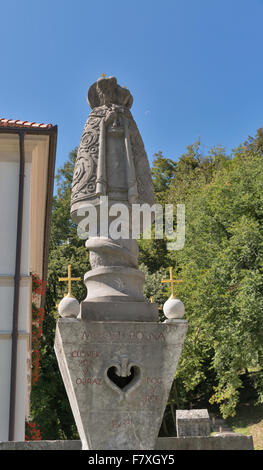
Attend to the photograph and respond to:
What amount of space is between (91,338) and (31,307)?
7423mm

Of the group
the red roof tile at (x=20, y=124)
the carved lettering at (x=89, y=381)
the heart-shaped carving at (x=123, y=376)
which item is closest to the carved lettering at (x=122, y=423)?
the heart-shaped carving at (x=123, y=376)

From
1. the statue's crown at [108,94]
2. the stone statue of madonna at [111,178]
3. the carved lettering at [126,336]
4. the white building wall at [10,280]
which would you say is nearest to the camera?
the carved lettering at [126,336]

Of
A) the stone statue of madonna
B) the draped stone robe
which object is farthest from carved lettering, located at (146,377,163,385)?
the draped stone robe

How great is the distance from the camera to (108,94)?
6270mm

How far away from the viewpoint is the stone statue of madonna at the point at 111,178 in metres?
5.23

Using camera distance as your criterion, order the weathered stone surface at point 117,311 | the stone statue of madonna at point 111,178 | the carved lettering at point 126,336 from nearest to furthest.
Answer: the carved lettering at point 126,336 < the weathered stone surface at point 117,311 < the stone statue of madonna at point 111,178

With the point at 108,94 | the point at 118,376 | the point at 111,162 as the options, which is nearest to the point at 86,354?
the point at 118,376

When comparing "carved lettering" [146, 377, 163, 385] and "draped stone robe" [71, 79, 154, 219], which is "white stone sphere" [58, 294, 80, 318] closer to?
"carved lettering" [146, 377, 163, 385]

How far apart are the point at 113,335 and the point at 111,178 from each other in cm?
205

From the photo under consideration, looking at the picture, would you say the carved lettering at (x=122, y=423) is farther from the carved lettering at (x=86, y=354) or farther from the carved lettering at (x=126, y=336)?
the carved lettering at (x=126, y=336)

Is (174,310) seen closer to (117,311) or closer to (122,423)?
(117,311)

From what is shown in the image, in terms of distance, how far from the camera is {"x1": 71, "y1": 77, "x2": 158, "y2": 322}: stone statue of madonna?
523 cm

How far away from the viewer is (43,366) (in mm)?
18375

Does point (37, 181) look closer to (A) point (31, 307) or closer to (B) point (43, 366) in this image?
(A) point (31, 307)
